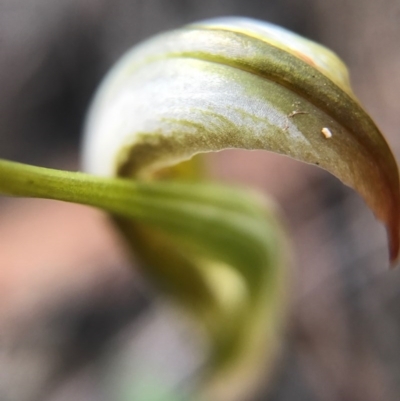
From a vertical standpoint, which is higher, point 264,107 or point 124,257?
point 124,257

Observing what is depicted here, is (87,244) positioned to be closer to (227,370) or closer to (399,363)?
(227,370)

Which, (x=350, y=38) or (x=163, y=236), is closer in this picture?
(x=163, y=236)

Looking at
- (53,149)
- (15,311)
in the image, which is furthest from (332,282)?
(53,149)

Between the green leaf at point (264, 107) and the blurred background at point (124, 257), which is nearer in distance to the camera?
the green leaf at point (264, 107)

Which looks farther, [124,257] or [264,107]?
[124,257]

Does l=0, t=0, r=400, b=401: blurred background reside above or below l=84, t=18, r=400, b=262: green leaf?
above

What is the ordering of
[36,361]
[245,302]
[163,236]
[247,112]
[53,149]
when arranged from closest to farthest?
[247,112] < [163,236] < [245,302] < [36,361] < [53,149]

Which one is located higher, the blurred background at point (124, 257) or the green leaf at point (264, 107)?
the blurred background at point (124, 257)

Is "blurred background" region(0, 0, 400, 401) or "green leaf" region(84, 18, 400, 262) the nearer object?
"green leaf" region(84, 18, 400, 262)
